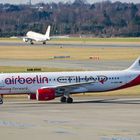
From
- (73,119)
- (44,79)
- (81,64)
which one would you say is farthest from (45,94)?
(81,64)

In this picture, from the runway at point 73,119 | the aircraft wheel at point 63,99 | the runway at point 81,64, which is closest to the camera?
the runway at point 73,119

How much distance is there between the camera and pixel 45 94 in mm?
58625

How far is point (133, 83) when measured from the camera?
6112 cm

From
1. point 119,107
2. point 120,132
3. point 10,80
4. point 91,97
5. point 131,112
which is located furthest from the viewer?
point 91,97

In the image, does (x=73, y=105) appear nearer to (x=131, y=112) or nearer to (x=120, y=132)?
(x=131, y=112)

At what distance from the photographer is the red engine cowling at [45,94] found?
58531 millimetres

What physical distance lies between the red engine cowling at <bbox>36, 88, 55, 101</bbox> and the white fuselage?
0.81m

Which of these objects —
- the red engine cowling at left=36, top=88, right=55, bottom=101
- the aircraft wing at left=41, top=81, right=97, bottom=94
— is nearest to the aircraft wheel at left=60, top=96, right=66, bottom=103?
the aircraft wing at left=41, top=81, right=97, bottom=94

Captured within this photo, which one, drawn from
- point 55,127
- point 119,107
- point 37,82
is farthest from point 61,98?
point 55,127

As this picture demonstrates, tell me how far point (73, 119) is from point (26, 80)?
494 inches

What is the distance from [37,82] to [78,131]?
18.3 metres

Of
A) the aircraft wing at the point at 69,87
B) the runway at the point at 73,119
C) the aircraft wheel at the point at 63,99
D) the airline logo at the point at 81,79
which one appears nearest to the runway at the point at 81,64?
the runway at the point at 73,119

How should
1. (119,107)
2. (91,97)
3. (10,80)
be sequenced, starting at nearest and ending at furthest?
(119,107)
(10,80)
(91,97)

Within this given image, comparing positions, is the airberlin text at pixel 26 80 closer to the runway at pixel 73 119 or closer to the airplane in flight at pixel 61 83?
the airplane in flight at pixel 61 83
